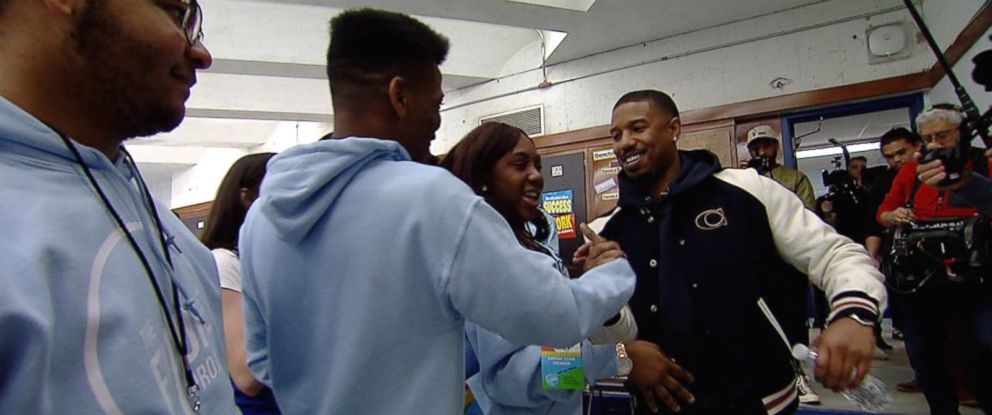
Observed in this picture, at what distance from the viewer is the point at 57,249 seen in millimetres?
504

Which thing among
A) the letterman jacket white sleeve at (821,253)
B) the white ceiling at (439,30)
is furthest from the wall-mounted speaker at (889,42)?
the letterman jacket white sleeve at (821,253)

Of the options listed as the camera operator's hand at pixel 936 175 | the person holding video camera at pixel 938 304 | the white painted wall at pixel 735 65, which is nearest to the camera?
the camera operator's hand at pixel 936 175

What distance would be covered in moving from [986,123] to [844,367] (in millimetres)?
1147

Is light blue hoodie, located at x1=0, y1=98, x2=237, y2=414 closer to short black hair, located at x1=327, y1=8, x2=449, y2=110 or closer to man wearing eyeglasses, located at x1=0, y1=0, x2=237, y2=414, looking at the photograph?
man wearing eyeglasses, located at x1=0, y1=0, x2=237, y2=414

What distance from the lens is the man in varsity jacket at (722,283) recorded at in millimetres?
1349

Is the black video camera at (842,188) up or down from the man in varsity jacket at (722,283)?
up

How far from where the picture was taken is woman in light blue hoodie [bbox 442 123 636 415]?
1279 millimetres

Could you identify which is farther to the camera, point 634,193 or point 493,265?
point 634,193

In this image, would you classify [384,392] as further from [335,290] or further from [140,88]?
[140,88]

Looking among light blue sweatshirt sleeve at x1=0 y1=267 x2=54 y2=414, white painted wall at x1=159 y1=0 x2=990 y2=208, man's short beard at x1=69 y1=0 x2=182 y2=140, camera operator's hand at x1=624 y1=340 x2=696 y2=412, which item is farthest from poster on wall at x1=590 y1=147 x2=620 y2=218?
light blue sweatshirt sleeve at x1=0 y1=267 x2=54 y2=414

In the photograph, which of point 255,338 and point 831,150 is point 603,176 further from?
point 831,150

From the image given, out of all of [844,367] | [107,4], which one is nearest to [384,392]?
[107,4]

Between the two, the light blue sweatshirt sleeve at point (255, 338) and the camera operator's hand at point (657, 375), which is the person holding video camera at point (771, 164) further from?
the light blue sweatshirt sleeve at point (255, 338)

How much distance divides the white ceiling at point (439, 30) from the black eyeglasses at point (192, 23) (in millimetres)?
3690
